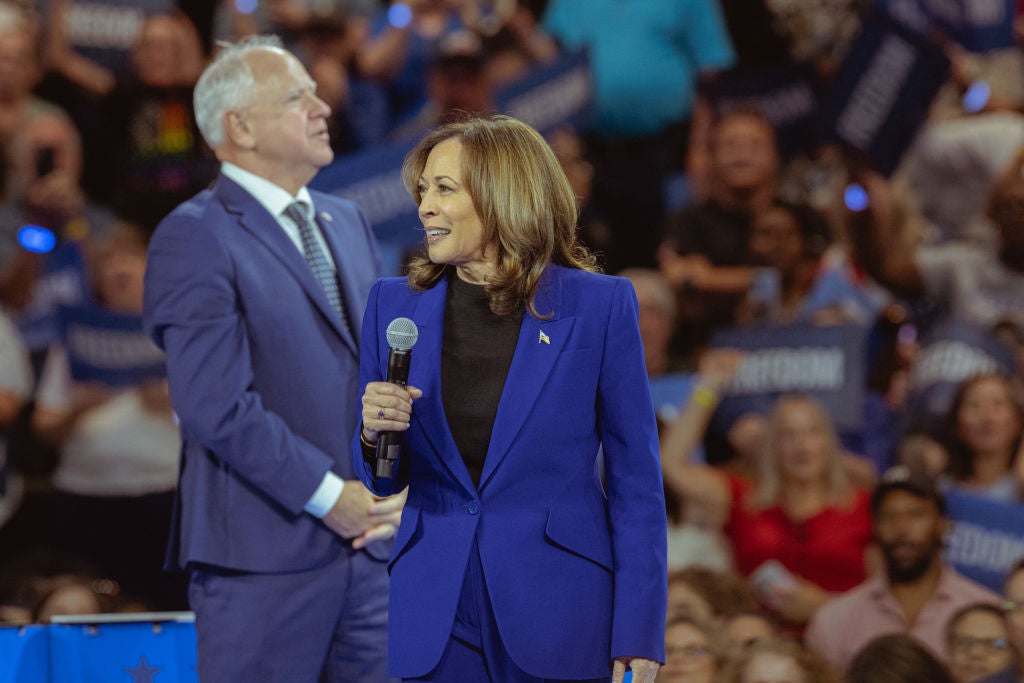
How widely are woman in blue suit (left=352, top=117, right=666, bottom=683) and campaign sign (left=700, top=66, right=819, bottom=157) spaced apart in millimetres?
4428

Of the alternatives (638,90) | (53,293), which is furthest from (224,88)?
(638,90)

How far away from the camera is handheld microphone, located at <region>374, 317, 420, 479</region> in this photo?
219 centimetres

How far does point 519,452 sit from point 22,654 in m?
1.40

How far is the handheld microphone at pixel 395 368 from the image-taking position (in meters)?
2.19

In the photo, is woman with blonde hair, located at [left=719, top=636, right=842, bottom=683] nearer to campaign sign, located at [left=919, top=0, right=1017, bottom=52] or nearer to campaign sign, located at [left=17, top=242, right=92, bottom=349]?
campaign sign, located at [left=17, top=242, right=92, bottom=349]

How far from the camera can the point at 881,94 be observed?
6199mm

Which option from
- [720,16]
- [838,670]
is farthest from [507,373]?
[720,16]

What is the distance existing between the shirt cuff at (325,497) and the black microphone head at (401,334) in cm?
71

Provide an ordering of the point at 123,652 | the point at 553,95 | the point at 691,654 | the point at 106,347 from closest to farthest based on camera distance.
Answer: the point at 123,652 < the point at 691,654 < the point at 106,347 < the point at 553,95

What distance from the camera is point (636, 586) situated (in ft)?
7.43

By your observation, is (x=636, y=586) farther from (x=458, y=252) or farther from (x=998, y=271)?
(x=998, y=271)

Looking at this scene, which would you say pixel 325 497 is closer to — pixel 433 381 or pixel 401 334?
pixel 433 381

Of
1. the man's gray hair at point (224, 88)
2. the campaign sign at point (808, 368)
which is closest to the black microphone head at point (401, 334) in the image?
the man's gray hair at point (224, 88)

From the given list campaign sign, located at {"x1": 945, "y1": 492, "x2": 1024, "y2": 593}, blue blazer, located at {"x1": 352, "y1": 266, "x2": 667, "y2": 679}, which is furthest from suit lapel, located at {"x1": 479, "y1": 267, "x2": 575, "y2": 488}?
campaign sign, located at {"x1": 945, "y1": 492, "x2": 1024, "y2": 593}
